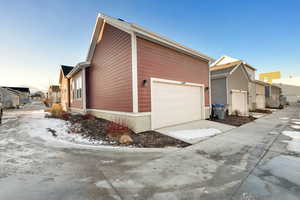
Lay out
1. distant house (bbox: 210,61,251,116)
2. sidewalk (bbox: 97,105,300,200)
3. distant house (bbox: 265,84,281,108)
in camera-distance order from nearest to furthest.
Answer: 1. sidewalk (bbox: 97,105,300,200)
2. distant house (bbox: 210,61,251,116)
3. distant house (bbox: 265,84,281,108)

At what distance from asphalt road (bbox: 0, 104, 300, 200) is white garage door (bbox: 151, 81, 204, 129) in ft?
9.27

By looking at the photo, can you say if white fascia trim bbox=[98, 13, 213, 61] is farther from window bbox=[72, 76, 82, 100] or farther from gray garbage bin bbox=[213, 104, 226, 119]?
window bbox=[72, 76, 82, 100]

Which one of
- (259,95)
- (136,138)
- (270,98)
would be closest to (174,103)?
(136,138)

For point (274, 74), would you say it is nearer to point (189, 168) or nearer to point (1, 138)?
point (189, 168)

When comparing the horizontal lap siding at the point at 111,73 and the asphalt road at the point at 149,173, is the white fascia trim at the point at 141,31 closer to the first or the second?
the horizontal lap siding at the point at 111,73

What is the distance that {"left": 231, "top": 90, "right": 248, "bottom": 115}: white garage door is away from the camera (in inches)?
495

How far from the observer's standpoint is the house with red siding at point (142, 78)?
20.2ft

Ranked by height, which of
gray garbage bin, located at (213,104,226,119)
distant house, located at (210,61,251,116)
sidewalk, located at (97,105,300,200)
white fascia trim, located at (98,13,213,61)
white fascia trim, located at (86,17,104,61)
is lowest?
sidewalk, located at (97,105,300,200)

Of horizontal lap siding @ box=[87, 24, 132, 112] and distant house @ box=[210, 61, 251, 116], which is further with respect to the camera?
distant house @ box=[210, 61, 251, 116]

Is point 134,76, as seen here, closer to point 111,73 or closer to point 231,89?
point 111,73

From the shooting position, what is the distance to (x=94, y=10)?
8461 millimetres

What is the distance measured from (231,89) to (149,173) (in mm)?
12285

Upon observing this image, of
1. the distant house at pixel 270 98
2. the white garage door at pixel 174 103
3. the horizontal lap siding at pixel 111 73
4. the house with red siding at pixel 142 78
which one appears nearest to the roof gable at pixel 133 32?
the house with red siding at pixel 142 78

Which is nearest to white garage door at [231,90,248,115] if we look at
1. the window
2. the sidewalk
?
the sidewalk
